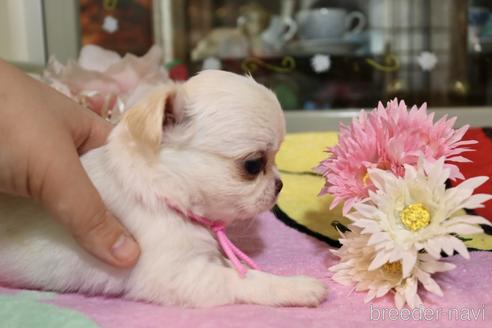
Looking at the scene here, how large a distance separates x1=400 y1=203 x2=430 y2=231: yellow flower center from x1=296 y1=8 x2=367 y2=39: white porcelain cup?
7.05 feet

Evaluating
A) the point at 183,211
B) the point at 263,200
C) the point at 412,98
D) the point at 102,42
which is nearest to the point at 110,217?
the point at 183,211

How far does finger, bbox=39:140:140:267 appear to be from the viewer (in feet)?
2.93

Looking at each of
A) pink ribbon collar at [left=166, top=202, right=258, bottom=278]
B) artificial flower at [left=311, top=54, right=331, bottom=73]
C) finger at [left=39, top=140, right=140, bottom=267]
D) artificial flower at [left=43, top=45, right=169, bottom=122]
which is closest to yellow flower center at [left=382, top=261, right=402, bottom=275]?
pink ribbon collar at [left=166, top=202, right=258, bottom=278]

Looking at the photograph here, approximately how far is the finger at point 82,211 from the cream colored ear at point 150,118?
0.11 meters

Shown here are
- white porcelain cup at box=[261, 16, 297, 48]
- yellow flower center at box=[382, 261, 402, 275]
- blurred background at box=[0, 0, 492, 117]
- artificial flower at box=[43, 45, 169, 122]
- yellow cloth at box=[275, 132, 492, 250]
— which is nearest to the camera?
yellow flower center at box=[382, 261, 402, 275]

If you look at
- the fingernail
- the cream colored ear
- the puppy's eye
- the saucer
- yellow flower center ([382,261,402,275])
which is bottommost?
yellow flower center ([382,261,402,275])

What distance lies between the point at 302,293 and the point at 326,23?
2.26 m

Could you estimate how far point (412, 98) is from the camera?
2.99 meters

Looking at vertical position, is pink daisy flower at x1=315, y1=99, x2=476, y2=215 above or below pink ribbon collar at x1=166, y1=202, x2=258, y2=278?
above

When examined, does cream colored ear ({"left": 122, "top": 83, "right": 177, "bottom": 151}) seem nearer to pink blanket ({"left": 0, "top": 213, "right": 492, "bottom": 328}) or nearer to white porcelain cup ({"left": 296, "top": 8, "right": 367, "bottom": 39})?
pink blanket ({"left": 0, "top": 213, "right": 492, "bottom": 328})

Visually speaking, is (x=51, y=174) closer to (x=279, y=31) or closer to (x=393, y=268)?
(x=393, y=268)

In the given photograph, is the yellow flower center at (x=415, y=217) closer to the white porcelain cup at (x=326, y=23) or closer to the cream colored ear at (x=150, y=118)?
the cream colored ear at (x=150, y=118)

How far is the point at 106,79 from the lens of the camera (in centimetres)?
197

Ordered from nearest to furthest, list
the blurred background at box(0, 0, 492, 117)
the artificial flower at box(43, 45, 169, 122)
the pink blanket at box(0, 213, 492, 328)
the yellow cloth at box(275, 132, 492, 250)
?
the pink blanket at box(0, 213, 492, 328) → the yellow cloth at box(275, 132, 492, 250) → the artificial flower at box(43, 45, 169, 122) → the blurred background at box(0, 0, 492, 117)
